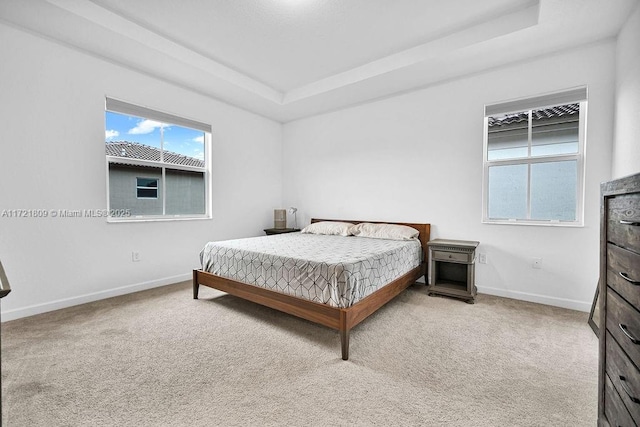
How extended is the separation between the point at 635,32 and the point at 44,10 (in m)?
4.94

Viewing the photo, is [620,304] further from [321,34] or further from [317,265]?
[321,34]

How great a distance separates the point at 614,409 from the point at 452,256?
7.37 ft

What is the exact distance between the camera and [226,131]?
4.51 meters

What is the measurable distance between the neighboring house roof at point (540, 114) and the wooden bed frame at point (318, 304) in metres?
2.08

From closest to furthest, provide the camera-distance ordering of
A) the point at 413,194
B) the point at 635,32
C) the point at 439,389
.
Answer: the point at 439,389 → the point at 635,32 → the point at 413,194

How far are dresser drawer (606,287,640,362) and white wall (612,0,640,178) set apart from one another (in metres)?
1.86

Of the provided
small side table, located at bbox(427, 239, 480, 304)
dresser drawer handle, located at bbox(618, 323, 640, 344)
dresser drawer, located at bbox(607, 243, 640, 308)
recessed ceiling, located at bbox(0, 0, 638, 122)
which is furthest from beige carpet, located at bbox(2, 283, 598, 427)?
recessed ceiling, located at bbox(0, 0, 638, 122)

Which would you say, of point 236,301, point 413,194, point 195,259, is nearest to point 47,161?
point 195,259

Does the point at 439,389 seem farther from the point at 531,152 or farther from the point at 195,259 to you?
the point at 195,259

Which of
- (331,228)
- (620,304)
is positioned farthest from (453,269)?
(620,304)

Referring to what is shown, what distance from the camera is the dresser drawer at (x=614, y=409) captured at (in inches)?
38.0

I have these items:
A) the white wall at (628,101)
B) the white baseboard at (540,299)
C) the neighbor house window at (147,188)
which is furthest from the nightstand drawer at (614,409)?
the neighbor house window at (147,188)

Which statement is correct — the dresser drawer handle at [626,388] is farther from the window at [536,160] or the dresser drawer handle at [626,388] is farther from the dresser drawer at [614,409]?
the window at [536,160]

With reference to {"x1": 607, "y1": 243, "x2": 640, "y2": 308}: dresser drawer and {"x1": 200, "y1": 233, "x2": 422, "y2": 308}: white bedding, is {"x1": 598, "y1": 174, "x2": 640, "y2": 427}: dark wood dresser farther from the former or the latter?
{"x1": 200, "y1": 233, "x2": 422, "y2": 308}: white bedding
